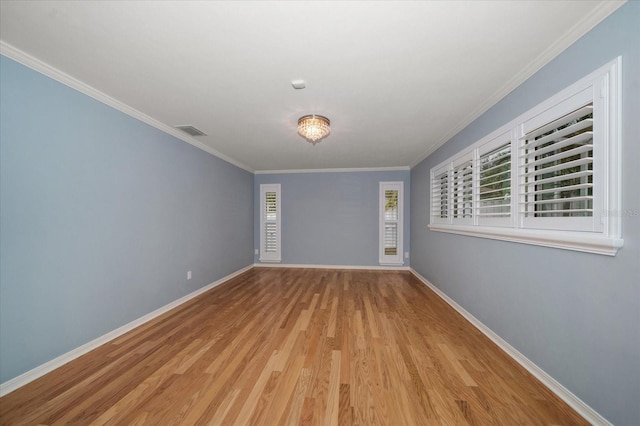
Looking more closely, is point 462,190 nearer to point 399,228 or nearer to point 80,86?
point 399,228

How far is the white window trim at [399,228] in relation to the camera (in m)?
5.21

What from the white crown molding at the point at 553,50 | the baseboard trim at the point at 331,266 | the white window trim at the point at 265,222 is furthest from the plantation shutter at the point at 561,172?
the white window trim at the point at 265,222

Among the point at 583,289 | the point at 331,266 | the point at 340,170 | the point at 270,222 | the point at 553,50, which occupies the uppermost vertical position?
the point at 553,50

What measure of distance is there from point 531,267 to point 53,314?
3857 millimetres

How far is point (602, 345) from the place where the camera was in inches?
50.3

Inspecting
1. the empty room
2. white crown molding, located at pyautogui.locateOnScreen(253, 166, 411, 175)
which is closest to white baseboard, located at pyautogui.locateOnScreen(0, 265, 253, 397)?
the empty room

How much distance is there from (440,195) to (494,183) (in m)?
1.38

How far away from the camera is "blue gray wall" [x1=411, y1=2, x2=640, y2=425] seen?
45.4 inches

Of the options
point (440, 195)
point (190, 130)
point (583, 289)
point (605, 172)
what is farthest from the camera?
point (440, 195)

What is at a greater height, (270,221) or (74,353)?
(270,221)

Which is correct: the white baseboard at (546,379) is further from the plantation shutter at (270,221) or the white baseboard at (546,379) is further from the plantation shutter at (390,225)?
the plantation shutter at (270,221)

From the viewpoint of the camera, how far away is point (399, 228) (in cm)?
521

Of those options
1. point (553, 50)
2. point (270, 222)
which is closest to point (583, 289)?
point (553, 50)

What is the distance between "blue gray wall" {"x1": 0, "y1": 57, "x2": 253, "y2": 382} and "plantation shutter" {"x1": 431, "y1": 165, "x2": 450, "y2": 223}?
12.9 ft
